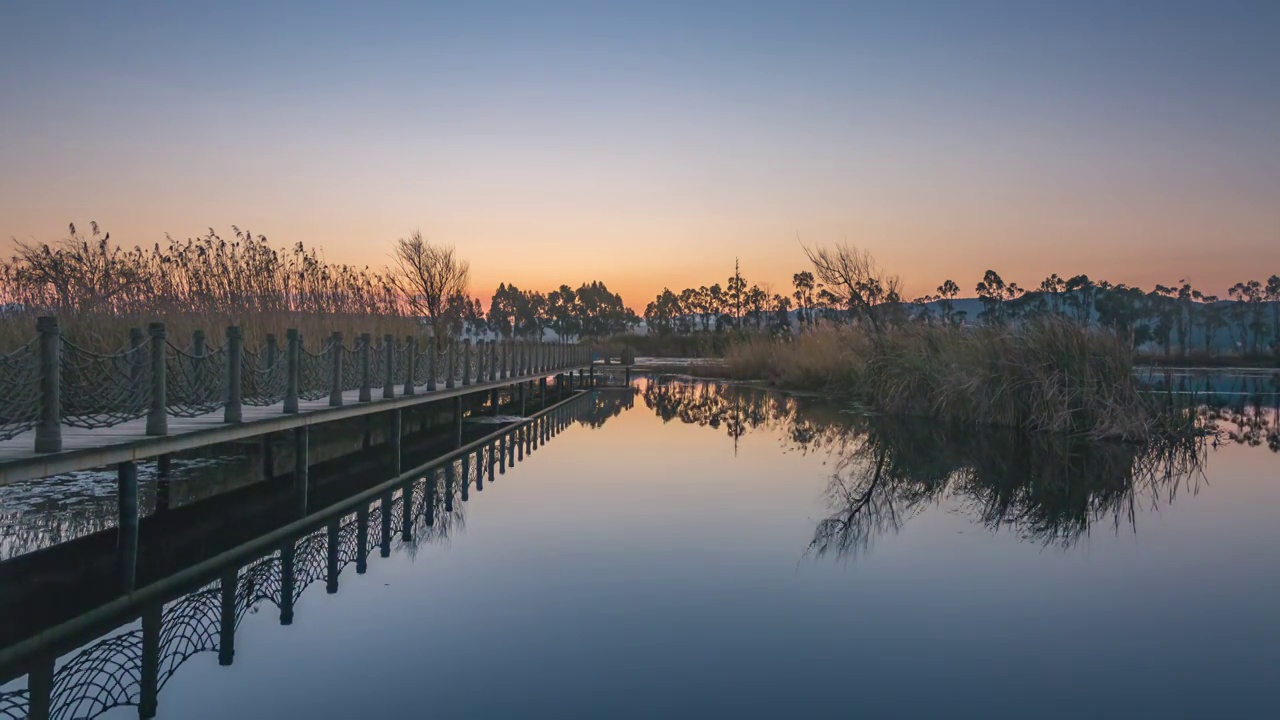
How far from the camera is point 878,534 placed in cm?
993

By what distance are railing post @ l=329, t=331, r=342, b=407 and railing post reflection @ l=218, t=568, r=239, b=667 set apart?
14.4 ft

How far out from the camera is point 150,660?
591 cm

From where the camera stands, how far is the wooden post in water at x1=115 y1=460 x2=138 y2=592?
281 inches

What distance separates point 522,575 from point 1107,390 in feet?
43.1

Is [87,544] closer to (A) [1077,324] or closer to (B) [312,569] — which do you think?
(B) [312,569]

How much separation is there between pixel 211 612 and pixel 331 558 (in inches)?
71.8

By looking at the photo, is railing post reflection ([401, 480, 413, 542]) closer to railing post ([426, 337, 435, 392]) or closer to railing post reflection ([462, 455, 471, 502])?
railing post reflection ([462, 455, 471, 502])

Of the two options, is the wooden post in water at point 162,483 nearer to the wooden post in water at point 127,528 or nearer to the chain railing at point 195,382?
the chain railing at point 195,382

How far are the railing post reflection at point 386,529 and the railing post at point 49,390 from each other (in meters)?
3.25

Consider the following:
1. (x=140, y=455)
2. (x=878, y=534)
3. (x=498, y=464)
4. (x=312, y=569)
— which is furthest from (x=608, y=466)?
(x=140, y=455)

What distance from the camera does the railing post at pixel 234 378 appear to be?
30.1 ft

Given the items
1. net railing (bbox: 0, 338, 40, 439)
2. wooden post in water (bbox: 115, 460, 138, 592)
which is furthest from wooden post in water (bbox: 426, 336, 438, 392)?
net railing (bbox: 0, 338, 40, 439)

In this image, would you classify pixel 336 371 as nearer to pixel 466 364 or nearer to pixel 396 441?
pixel 396 441

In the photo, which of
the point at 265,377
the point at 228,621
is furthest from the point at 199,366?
the point at 228,621
